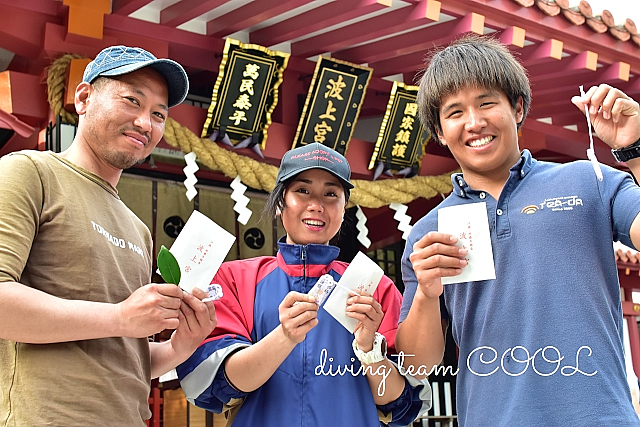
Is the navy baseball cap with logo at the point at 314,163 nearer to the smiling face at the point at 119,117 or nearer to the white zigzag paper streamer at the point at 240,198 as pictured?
the smiling face at the point at 119,117

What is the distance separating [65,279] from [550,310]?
1270mm

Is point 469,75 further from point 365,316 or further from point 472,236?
point 365,316

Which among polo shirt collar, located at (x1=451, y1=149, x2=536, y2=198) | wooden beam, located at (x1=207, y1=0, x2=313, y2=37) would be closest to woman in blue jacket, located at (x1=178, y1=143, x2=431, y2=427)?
polo shirt collar, located at (x1=451, y1=149, x2=536, y2=198)

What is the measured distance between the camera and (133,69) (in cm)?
205

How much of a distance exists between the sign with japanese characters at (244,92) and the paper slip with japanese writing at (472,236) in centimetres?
357

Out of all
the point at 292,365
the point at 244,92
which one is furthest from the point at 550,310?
the point at 244,92

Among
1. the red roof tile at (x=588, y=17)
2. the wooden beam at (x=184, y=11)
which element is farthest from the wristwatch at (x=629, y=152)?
the red roof tile at (x=588, y=17)

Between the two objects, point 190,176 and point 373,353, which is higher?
point 190,176

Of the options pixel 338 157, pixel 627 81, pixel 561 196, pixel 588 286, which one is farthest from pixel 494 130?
pixel 627 81

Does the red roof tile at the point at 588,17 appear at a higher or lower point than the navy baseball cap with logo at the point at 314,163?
higher

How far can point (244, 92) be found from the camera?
525cm

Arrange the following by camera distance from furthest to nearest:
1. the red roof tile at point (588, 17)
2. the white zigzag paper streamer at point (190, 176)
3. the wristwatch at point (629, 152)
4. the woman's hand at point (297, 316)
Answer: the red roof tile at point (588, 17)
the white zigzag paper streamer at point (190, 176)
the woman's hand at point (297, 316)
the wristwatch at point (629, 152)

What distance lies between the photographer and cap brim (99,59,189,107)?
2.06 m

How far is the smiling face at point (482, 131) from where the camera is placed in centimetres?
200
